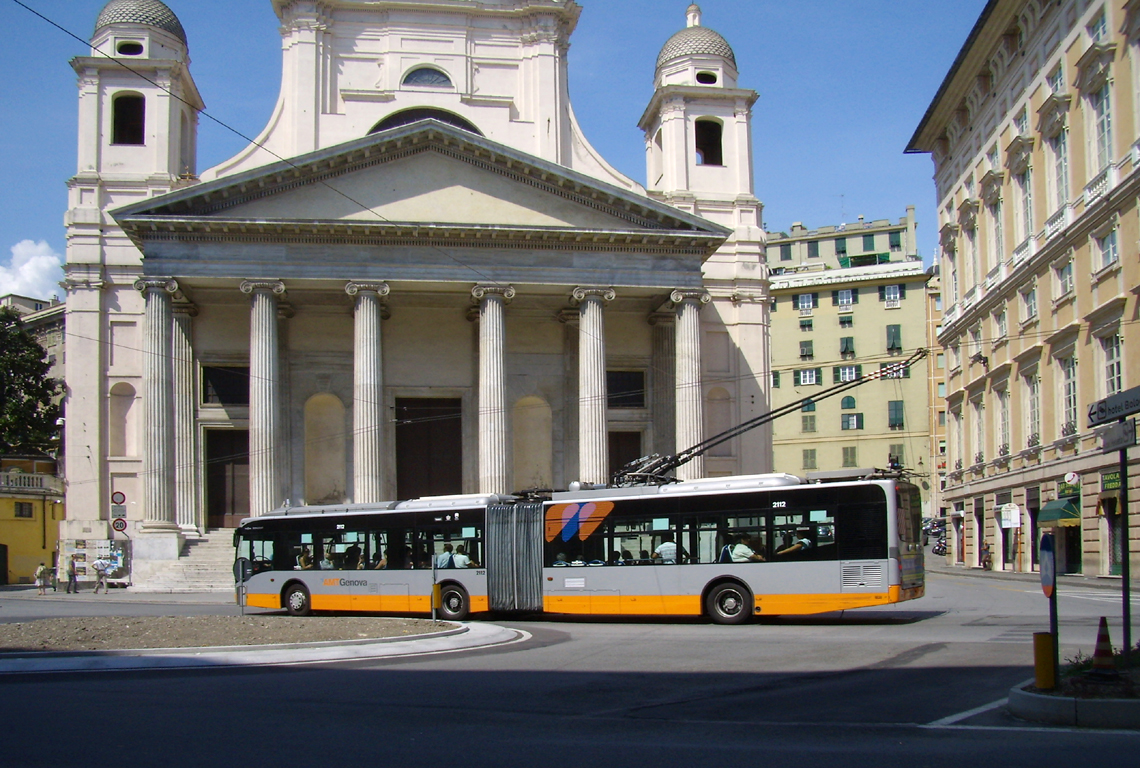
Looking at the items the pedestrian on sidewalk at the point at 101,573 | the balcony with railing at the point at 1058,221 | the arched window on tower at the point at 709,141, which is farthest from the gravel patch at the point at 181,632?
the arched window on tower at the point at 709,141

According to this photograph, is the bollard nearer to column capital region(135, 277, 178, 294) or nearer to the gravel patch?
the gravel patch

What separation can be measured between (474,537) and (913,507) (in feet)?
30.6

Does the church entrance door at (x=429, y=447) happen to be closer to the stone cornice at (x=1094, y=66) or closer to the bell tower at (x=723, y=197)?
the bell tower at (x=723, y=197)

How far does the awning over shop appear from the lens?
3706 centimetres

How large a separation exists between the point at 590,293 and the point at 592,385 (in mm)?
3243

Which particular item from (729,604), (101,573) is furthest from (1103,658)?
(101,573)

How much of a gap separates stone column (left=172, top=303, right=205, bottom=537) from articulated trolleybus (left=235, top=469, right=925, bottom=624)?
11090 mm

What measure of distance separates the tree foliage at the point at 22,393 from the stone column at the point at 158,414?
2433 cm

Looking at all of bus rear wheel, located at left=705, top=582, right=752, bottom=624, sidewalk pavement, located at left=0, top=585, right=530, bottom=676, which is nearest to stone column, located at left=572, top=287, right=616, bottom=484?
bus rear wheel, located at left=705, top=582, right=752, bottom=624

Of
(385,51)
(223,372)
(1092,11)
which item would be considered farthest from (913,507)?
(385,51)

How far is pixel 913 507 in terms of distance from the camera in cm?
2231

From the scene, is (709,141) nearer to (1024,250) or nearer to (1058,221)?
(1024,250)

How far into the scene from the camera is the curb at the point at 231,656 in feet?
49.8

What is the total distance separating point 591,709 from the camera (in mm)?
11367
